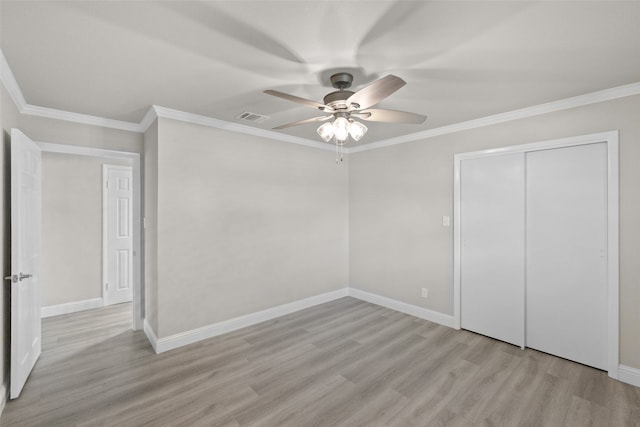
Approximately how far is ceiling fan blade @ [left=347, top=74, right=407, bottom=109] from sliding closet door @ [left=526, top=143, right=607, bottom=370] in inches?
85.6

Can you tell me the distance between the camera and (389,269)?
441cm

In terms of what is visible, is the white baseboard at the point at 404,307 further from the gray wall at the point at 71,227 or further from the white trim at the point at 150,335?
the gray wall at the point at 71,227

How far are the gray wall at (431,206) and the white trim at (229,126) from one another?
941 millimetres

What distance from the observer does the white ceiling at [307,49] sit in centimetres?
156

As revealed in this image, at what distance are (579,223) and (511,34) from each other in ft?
6.67

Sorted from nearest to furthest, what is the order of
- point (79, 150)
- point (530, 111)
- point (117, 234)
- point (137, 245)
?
point (530, 111), point (79, 150), point (137, 245), point (117, 234)

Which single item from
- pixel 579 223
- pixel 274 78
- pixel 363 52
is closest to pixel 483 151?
pixel 579 223

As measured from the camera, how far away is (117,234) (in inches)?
185

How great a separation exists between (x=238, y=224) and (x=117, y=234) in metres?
2.42

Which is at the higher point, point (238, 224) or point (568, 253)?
point (238, 224)

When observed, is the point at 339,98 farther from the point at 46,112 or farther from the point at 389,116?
the point at 46,112

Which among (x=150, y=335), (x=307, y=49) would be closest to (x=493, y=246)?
(x=307, y=49)

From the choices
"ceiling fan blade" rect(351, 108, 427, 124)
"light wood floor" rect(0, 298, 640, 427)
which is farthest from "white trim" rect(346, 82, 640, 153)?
"light wood floor" rect(0, 298, 640, 427)

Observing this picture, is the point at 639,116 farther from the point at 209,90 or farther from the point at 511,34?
the point at 209,90
